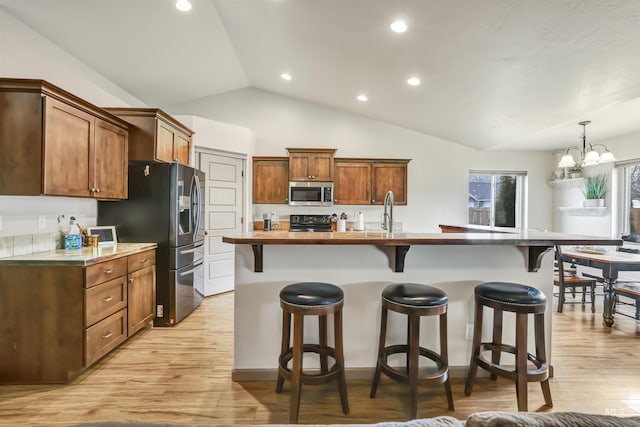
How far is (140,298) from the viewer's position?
9.75ft

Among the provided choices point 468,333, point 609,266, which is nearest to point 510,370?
point 468,333

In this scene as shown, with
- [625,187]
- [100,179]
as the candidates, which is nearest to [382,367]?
[100,179]

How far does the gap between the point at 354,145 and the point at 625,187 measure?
14.0ft

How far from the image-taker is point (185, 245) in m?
3.46

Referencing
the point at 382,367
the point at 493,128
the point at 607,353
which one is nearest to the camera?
the point at 382,367

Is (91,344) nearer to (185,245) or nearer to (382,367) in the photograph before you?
(185,245)

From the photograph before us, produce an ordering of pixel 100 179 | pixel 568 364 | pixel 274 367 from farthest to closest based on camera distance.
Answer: pixel 100 179 < pixel 568 364 < pixel 274 367

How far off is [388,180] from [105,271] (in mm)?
4219

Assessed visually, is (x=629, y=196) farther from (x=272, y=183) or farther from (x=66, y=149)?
(x=66, y=149)

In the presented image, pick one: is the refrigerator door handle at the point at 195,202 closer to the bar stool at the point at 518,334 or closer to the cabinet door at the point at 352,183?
the cabinet door at the point at 352,183

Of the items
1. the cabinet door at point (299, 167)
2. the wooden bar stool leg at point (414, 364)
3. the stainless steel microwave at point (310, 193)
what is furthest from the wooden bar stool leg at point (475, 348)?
the cabinet door at point (299, 167)

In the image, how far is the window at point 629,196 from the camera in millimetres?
4516

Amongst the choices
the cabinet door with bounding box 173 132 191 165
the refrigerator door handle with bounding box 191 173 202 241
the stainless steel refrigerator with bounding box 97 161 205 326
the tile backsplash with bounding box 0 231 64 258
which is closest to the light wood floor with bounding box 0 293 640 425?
the stainless steel refrigerator with bounding box 97 161 205 326

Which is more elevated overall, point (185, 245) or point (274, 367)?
point (185, 245)
